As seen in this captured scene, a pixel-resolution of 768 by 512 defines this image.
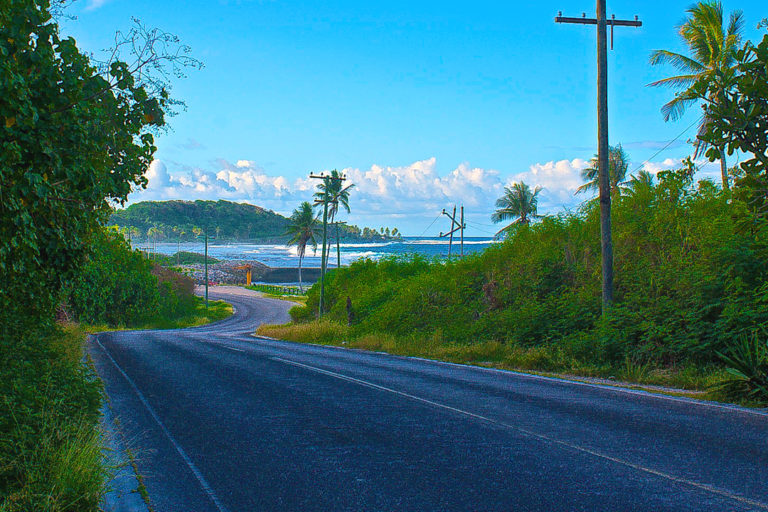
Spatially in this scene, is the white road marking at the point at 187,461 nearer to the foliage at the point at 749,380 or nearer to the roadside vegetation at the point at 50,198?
the roadside vegetation at the point at 50,198

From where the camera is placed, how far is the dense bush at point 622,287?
1270cm

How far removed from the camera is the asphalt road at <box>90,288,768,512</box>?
17.6 ft

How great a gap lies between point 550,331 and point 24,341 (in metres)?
12.3

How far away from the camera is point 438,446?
7035 millimetres

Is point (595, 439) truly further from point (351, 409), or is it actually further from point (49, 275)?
point (49, 275)

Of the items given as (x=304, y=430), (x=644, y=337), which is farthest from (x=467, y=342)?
(x=304, y=430)

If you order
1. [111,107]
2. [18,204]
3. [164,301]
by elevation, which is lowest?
[164,301]

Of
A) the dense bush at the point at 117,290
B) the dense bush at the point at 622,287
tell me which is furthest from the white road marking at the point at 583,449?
the dense bush at the point at 117,290

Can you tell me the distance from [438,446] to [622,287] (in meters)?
11.4

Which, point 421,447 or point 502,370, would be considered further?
point 502,370

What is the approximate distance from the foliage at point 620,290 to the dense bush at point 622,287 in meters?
0.04

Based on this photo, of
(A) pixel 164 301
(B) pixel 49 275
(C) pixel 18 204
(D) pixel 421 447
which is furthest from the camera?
(A) pixel 164 301

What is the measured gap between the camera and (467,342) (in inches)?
768

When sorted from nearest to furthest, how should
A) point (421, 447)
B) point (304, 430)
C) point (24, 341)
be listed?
point (421, 447)
point (304, 430)
point (24, 341)
